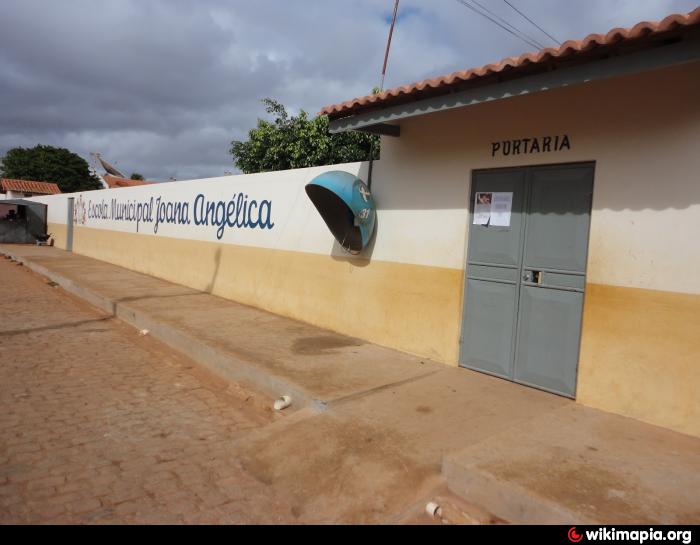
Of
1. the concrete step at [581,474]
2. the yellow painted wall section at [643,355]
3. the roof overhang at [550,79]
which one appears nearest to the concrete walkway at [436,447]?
the concrete step at [581,474]

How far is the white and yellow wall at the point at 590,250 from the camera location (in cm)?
388

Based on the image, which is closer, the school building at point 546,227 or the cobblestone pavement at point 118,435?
the cobblestone pavement at point 118,435

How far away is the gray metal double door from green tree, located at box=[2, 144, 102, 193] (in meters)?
59.7

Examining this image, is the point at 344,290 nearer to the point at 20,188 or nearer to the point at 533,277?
the point at 533,277

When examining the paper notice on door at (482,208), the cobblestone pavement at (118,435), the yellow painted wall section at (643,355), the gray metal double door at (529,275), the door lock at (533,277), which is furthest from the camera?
the paper notice on door at (482,208)

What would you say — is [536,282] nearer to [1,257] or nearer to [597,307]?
[597,307]

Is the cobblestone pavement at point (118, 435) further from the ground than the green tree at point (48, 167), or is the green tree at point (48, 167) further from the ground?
the green tree at point (48, 167)

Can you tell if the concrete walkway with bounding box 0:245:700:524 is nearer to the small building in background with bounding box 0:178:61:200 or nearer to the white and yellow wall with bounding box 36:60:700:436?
the white and yellow wall with bounding box 36:60:700:436

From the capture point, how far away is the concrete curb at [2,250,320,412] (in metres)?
4.62

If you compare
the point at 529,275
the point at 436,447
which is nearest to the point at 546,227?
the point at 529,275

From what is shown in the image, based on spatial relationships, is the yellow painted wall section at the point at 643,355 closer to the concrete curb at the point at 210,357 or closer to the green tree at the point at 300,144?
the concrete curb at the point at 210,357

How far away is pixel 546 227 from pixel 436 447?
2.38 meters

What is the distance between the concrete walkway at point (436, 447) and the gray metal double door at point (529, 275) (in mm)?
256

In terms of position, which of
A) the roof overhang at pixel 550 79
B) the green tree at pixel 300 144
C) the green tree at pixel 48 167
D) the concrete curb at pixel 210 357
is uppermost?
the green tree at pixel 48 167
